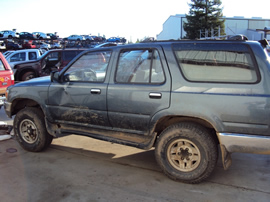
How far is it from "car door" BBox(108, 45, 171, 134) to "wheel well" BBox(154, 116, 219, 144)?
8.2 inches

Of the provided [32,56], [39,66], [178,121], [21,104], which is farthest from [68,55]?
[178,121]

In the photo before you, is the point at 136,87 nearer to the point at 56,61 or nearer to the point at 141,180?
the point at 141,180

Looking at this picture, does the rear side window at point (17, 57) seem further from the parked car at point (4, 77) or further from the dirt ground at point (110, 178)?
the dirt ground at point (110, 178)

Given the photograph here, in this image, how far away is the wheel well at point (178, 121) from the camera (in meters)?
3.42

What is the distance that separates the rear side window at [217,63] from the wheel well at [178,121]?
542mm

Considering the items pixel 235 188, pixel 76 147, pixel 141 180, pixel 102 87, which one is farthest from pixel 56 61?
pixel 235 188

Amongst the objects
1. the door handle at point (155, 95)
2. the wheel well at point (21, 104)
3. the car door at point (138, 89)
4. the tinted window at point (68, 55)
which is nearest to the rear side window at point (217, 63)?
the car door at point (138, 89)

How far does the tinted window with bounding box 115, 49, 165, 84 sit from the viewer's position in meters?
3.55

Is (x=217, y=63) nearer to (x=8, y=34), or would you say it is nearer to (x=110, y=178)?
(x=110, y=178)

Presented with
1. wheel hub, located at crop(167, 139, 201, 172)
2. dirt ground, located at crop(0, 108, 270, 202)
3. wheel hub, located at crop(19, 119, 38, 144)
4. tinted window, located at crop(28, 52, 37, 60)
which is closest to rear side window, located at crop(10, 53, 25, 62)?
tinted window, located at crop(28, 52, 37, 60)

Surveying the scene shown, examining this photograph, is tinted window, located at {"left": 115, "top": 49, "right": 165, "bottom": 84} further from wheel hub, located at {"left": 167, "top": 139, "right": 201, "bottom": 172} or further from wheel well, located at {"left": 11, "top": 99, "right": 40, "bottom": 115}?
wheel well, located at {"left": 11, "top": 99, "right": 40, "bottom": 115}

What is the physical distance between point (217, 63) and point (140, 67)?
1.06 metres

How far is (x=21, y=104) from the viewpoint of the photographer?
486 cm

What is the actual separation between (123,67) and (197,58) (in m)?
1.10
